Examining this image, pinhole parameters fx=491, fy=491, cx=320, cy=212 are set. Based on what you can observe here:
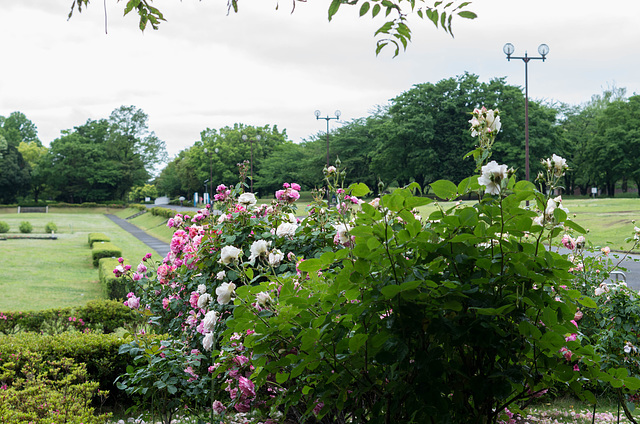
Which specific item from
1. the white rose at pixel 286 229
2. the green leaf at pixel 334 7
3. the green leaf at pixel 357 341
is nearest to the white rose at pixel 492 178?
the green leaf at pixel 357 341

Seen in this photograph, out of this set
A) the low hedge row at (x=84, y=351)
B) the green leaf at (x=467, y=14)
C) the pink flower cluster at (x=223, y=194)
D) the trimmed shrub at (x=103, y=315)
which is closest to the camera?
the green leaf at (x=467, y=14)

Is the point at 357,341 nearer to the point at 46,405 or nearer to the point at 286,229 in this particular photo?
the point at 286,229

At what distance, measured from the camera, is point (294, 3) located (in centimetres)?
260

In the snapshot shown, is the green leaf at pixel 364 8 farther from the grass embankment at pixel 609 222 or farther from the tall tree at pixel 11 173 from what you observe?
the tall tree at pixel 11 173

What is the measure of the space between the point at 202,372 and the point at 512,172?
2.53 m

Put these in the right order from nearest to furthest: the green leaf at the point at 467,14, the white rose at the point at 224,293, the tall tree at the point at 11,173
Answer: the white rose at the point at 224,293
the green leaf at the point at 467,14
the tall tree at the point at 11,173

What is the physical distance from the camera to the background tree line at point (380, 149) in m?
43.9

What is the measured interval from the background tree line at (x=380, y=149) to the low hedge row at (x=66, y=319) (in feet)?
97.9

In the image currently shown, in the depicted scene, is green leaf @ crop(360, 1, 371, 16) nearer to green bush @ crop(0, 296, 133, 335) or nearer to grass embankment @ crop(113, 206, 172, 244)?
green bush @ crop(0, 296, 133, 335)

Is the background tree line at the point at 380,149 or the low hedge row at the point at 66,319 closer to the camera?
the low hedge row at the point at 66,319

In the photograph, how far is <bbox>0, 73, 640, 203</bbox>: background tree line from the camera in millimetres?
43906

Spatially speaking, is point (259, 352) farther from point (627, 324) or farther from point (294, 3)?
point (627, 324)

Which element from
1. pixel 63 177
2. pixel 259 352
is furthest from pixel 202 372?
pixel 63 177

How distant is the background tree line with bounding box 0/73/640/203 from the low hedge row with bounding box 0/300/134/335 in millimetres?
29837
